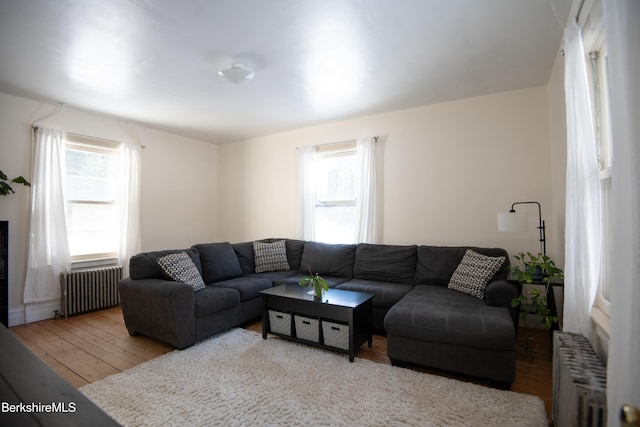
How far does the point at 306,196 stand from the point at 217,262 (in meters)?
1.70

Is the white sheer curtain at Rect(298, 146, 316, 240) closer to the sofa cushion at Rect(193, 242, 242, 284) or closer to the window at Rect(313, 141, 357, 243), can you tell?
the window at Rect(313, 141, 357, 243)

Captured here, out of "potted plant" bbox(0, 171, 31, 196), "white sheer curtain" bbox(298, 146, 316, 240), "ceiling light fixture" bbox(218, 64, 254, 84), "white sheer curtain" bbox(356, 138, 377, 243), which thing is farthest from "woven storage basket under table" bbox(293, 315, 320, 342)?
"potted plant" bbox(0, 171, 31, 196)

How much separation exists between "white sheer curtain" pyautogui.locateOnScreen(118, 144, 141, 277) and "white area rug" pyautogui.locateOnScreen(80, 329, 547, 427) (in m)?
2.30

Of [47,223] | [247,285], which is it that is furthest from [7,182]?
[247,285]

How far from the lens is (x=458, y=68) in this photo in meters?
2.93

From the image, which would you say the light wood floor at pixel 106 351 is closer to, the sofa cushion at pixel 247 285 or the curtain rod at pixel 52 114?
the sofa cushion at pixel 247 285

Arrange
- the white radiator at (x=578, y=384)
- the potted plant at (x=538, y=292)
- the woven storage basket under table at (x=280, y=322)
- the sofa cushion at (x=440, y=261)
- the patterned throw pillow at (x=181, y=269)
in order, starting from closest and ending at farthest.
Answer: the white radiator at (x=578, y=384) < the potted plant at (x=538, y=292) < the woven storage basket under table at (x=280, y=322) < the patterned throw pillow at (x=181, y=269) < the sofa cushion at (x=440, y=261)

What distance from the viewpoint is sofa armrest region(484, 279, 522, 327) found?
2.62m

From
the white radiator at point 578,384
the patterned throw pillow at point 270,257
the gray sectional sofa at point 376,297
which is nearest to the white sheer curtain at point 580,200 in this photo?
the white radiator at point 578,384

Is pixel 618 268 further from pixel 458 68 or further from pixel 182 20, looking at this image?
pixel 182 20

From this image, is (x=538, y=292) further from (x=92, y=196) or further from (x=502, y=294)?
(x=92, y=196)

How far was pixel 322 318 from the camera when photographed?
281 cm

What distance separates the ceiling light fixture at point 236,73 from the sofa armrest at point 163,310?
2.00 m

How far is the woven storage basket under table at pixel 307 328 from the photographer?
112 inches
